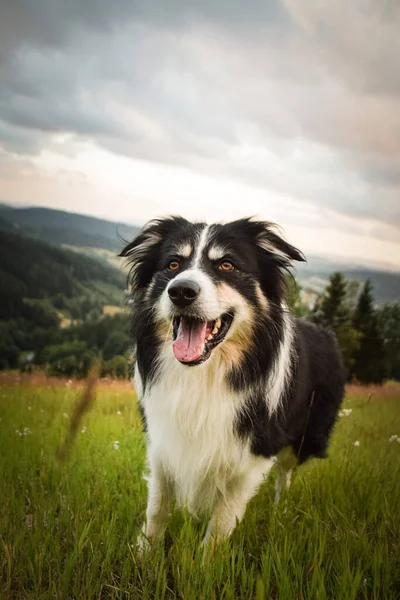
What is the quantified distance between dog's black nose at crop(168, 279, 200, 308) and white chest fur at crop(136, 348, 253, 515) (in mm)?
502

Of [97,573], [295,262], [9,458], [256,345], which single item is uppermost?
[295,262]

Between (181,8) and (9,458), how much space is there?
6011 mm

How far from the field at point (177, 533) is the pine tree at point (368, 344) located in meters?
23.1

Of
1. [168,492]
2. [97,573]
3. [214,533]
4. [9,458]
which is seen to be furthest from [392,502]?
[9,458]

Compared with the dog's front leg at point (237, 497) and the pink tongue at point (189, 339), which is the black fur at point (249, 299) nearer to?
the dog's front leg at point (237, 497)

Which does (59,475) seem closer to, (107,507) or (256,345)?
(107,507)

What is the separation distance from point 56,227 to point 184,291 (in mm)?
95656

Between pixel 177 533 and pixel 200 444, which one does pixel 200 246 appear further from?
pixel 177 533

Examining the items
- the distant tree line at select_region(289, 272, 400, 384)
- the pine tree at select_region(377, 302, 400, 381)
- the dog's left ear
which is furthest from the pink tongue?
the distant tree line at select_region(289, 272, 400, 384)

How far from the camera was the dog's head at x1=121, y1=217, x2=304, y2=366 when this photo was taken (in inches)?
97.4

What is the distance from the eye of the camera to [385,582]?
85.9 inches

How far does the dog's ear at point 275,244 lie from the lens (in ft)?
9.70

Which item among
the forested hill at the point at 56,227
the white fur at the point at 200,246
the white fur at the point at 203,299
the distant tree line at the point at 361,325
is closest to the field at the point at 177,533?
the white fur at the point at 203,299

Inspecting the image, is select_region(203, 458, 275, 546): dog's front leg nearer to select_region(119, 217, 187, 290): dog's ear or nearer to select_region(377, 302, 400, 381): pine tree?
select_region(119, 217, 187, 290): dog's ear
